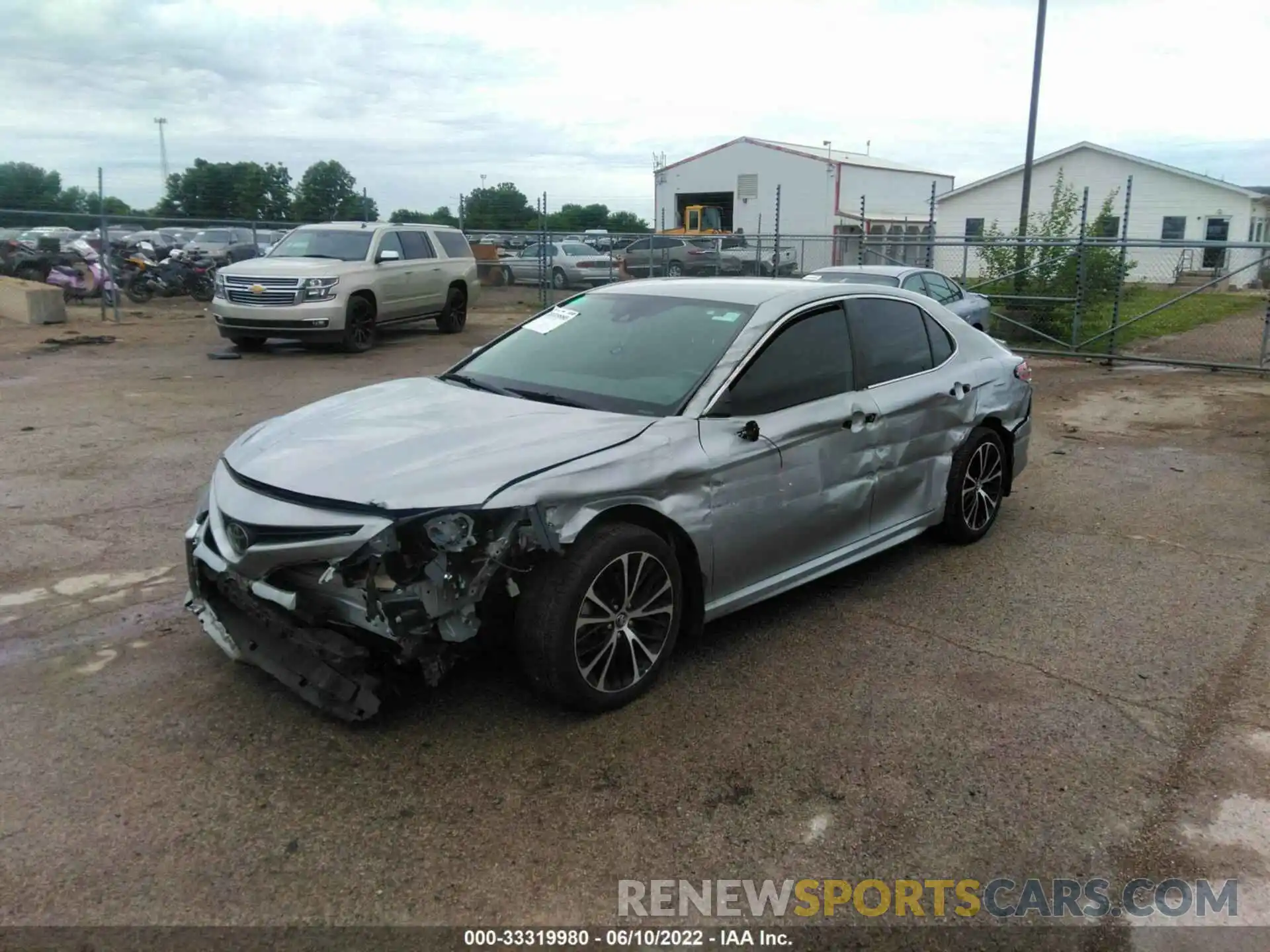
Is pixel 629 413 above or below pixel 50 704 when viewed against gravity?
above

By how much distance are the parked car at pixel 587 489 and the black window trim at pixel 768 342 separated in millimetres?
13

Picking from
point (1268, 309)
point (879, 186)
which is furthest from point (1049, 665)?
point (879, 186)

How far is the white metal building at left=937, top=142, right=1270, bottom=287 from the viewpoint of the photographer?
39.9 meters

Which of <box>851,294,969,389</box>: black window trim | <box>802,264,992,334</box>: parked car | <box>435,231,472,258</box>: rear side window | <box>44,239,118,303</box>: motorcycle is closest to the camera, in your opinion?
<box>851,294,969,389</box>: black window trim

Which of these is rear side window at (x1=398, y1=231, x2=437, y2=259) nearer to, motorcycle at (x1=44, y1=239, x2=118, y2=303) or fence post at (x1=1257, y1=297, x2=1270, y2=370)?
motorcycle at (x1=44, y1=239, x2=118, y2=303)

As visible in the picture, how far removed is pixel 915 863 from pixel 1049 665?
168cm

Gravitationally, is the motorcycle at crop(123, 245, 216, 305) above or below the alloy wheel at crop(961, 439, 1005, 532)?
above

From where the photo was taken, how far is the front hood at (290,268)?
13.7 m

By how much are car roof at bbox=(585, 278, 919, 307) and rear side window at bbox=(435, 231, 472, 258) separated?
12.1m

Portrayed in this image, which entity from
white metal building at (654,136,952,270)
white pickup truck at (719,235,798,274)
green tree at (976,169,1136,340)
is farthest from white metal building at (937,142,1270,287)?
green tree at (976,169,1136,340)

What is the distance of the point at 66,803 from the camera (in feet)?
10.5

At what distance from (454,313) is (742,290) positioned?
511 inches

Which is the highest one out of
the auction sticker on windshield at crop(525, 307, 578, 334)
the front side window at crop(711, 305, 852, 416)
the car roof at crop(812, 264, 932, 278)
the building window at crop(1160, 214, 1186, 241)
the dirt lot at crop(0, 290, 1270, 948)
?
the building window at crop(1160, 214, 1186, 241)

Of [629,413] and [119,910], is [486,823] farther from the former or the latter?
[629,413]
